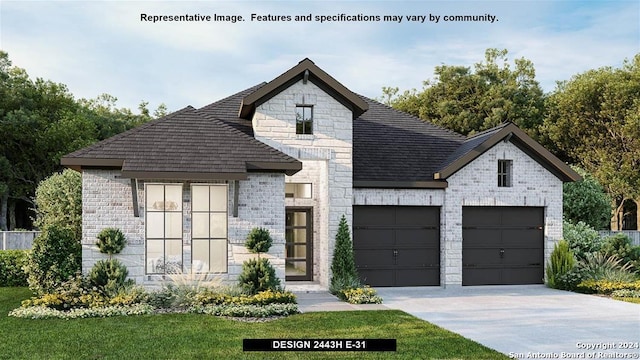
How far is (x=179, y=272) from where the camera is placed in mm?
14438

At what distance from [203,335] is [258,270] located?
3.91 metres

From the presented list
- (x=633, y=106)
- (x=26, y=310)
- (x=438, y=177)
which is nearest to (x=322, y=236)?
(x=438, y=177)

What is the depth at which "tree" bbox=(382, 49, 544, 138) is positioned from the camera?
41.0m

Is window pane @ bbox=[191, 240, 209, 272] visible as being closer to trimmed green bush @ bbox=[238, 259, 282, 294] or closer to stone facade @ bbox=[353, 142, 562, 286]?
trimmed green bush @ bbox=[238, 259, 282, 294]

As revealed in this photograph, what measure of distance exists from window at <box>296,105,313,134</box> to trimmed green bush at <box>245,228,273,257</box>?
3.52 meters

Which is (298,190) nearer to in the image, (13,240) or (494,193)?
(494,193)

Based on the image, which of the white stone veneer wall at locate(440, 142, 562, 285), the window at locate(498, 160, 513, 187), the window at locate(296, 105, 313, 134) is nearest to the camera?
the window at locate(296, 105, 313, 134)

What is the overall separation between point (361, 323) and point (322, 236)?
19.9 ft

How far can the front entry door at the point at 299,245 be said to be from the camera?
18.4m

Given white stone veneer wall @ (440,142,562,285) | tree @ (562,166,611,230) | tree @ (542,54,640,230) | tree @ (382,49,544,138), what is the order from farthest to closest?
tree @ (382,49,544,138) < tree @ (542,54,640,230) < tree @ (562,166,611,230) < white stone veneer wall @ (440,142,562,285)

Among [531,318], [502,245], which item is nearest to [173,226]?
[531,318]

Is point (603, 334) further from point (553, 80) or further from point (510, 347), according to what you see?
point (553, 80)

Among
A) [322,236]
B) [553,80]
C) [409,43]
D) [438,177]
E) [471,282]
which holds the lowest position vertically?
[471,282]

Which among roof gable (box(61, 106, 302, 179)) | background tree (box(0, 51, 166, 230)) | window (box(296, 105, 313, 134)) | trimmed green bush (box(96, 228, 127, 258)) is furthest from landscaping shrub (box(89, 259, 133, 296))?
background tree (box(0, 51, 166, 230))
